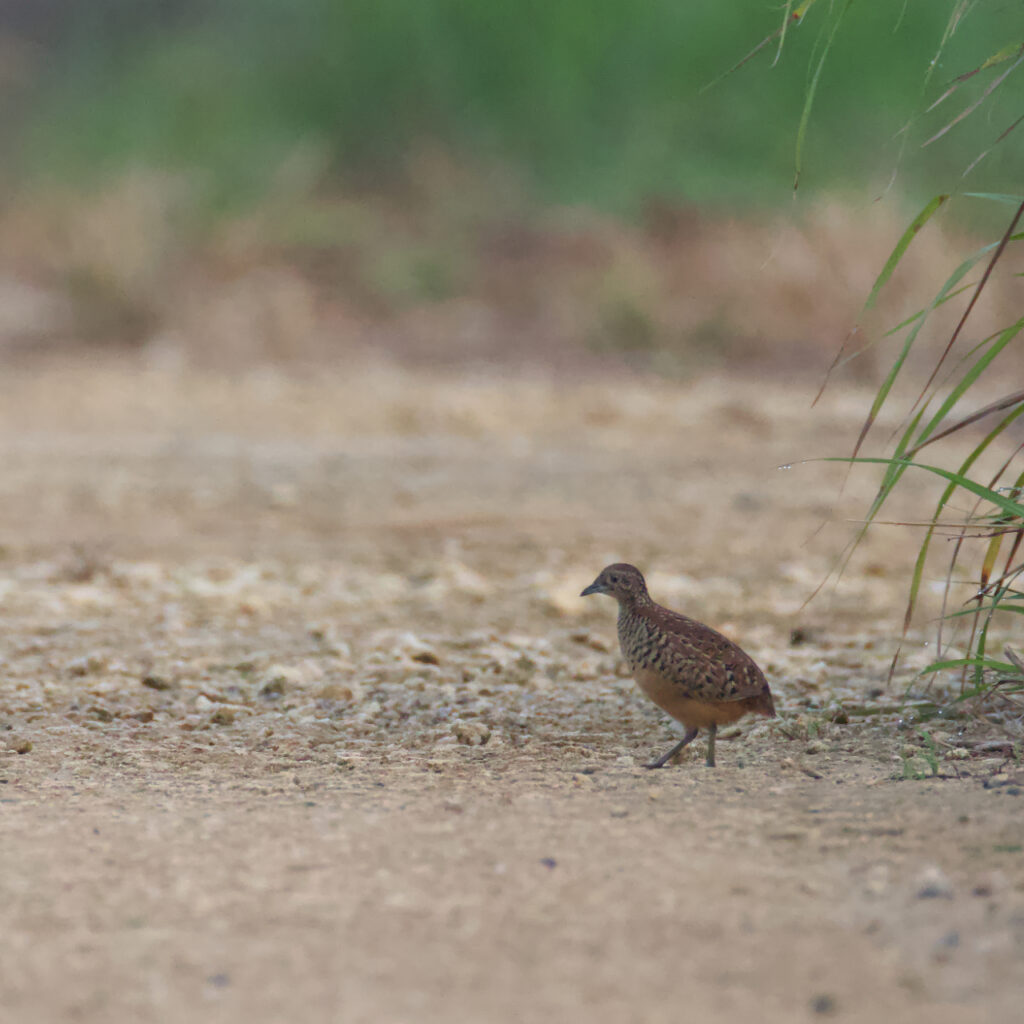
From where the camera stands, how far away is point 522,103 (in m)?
12.4

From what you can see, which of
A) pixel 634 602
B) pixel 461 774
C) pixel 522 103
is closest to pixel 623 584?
pixel 634 602

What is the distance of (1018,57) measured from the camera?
2.74 metres

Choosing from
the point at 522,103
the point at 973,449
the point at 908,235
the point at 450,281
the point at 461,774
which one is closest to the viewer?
the point at 908,235

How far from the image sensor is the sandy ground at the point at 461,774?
75.1 inches

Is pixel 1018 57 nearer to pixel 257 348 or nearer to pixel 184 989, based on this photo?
pixel 184 989

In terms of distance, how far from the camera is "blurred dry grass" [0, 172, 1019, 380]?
9.86m

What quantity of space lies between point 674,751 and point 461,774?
1.51 ft

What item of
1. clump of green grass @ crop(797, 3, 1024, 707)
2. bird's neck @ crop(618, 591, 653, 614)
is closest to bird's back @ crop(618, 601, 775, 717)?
bird's neck @ crop(618, 591, 653, 614)

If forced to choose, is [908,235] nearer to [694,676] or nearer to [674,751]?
[694,676]

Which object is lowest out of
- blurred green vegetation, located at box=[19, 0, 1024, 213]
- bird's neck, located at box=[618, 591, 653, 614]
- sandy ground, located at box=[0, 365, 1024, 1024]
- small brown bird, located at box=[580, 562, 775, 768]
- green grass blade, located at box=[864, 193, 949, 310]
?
sandy ground, located at box=[0, 365, 1024, 1024]

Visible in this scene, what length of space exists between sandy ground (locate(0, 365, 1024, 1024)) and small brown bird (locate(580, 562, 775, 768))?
5.1 inches

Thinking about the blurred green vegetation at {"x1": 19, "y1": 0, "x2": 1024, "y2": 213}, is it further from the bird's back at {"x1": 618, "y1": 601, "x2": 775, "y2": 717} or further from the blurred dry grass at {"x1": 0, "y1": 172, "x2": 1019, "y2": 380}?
the bird's back at {"x1": 618, "y1": 601, "x2": 775, "y2": 717}

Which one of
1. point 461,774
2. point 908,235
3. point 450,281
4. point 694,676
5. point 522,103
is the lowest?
point 461,774

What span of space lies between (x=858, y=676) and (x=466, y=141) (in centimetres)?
985
